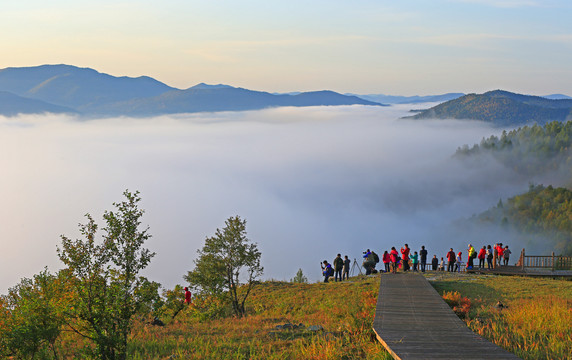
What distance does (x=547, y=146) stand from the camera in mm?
190625

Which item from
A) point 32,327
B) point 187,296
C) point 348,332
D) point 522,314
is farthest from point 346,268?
point 32,327

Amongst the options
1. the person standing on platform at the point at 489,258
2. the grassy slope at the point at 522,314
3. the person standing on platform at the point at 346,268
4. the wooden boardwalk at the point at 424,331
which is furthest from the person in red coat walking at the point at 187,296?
the person standing on platform at the point at 489,258

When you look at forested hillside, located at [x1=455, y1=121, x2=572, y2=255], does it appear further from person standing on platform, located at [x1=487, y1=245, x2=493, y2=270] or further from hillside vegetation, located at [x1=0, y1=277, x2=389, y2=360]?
hillside vegetation, located at [x1=0, y1=277, x2=389, y2=360]

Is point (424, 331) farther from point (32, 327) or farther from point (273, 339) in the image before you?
point (32, 327)

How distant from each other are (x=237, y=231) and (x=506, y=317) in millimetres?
12332

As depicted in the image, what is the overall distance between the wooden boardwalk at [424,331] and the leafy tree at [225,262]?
7634 mm

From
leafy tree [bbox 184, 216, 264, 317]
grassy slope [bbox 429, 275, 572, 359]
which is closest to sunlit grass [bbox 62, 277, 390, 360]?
leafy tree [bbox 184, 216, 264, 317]

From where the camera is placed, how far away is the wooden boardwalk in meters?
10.3

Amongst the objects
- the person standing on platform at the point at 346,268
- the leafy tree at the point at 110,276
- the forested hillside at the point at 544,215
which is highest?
the leafy tree at the point at 110,276

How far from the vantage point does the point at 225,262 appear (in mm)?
23375

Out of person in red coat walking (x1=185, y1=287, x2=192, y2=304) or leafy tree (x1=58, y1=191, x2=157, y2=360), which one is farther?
person in red coat walking (x1=185, y1=287, x2=192, y2=304)

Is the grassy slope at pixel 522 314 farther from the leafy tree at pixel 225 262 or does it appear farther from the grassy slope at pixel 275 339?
the leafy tree at pixel 225 262

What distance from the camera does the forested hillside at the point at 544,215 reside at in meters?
124

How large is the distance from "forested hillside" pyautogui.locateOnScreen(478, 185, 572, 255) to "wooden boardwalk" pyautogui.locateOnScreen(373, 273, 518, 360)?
345 feet
